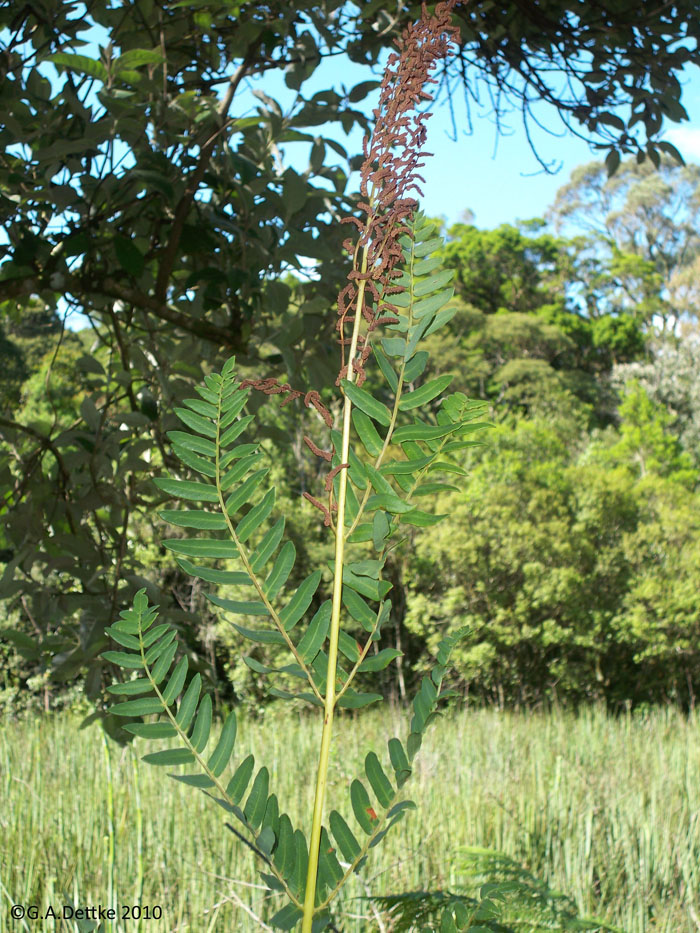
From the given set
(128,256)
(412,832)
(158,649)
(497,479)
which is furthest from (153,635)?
(497,479)

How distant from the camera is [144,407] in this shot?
1493 millimetres

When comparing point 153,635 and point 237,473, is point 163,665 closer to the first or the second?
point 153,635

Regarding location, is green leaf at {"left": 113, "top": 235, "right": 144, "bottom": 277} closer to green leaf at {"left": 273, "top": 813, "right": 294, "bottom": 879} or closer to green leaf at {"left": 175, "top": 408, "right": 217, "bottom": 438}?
green leaf at {"left": 175, "top": 408, "right": 217, "bottom": 438}

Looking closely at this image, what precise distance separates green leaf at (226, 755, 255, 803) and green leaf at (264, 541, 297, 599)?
9 cm

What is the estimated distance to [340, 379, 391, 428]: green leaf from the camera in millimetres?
419

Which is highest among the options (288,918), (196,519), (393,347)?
(393,347)

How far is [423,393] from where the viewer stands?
469 millimetres

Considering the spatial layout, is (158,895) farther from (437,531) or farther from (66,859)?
(437,531)

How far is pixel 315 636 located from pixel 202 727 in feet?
0.30

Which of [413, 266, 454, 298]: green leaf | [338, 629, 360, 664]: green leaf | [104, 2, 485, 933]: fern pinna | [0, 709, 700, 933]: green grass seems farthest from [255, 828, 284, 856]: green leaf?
[0, 709, 700, 933]: green grass

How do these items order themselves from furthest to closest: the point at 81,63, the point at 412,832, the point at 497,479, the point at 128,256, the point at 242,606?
the point at 497,479
the point at 412,832
the point at 128,256
the point at 81,63
the point at 242,606

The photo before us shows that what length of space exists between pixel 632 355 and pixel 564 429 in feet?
26.7

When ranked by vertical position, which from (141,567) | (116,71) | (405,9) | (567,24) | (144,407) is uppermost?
(567,24)

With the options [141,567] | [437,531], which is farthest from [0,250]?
[437,531]
